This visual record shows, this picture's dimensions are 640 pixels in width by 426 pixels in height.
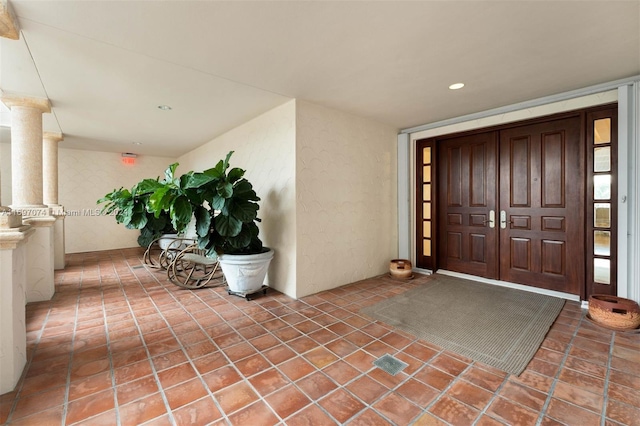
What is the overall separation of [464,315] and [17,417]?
11.7 feet

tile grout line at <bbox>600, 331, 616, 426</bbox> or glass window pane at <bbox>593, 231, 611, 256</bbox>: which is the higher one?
glass window pane at <bbox>593, 231, 611, 256</bbox>

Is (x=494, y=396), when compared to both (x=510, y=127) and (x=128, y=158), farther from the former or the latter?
(x=128, y=158)

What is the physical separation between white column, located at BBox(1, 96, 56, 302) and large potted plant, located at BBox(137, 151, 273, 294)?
1.32m

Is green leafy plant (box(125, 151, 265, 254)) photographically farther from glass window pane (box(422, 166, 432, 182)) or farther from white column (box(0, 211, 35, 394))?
glass window pane (box(422, 166, 432, 182))

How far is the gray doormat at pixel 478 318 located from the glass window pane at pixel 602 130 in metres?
1.92

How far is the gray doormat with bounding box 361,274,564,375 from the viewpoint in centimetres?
225

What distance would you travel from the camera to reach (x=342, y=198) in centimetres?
397

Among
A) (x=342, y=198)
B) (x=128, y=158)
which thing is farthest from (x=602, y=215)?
(x=128, y=158)

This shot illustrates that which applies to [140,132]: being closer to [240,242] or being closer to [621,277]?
[240,242]

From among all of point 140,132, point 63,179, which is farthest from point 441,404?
point 63,179

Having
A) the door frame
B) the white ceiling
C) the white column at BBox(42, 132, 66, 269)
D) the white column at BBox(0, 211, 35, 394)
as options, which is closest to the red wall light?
the white column at BBox(42, 132, 66, 269)

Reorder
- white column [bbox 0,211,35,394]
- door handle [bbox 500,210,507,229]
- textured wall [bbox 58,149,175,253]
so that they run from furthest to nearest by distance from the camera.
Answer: textured wall [bbox 58,149,175,253], door handle [bbox 500,210,507,229], white column [bbox 0,211,35,394]

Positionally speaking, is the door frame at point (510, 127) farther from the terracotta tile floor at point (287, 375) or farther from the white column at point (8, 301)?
the white column at point (8, 301)

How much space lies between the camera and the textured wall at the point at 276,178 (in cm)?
353
